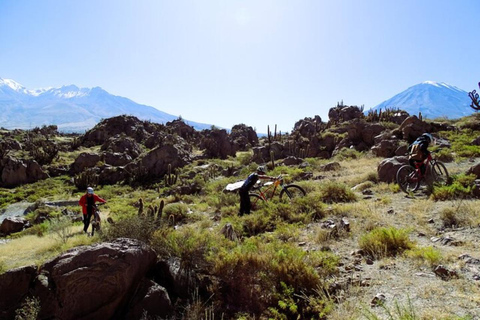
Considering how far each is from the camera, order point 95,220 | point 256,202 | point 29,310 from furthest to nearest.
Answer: point 95,220 < point 256,202 < point 29,310

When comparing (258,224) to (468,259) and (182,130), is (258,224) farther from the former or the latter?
(182,130)

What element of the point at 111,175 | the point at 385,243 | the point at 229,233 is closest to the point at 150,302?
the point at 229,233

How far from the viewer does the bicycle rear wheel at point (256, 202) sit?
10367mm

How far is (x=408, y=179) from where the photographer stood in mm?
9586

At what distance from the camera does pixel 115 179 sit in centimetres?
3020

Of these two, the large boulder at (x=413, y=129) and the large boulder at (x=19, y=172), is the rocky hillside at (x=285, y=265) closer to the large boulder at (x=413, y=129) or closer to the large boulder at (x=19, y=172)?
the large boulder at (x=413, y=129)

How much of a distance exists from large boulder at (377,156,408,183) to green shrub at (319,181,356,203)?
2.46m

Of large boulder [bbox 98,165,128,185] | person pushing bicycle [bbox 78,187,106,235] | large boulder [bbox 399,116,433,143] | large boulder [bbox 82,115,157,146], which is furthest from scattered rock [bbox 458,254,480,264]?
large boulder [bbox 82,115,157,146]

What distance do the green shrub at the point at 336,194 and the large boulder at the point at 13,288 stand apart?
857 centimetres

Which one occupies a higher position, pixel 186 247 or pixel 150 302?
pixel 186 247

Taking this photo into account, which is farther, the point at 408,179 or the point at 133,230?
the point at 408,179

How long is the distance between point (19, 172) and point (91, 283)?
34077mm

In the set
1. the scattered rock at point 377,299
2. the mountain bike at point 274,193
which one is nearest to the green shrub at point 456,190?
the mountain bike at point 274,193

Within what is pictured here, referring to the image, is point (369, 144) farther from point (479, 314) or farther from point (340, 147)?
point (479, 314)
